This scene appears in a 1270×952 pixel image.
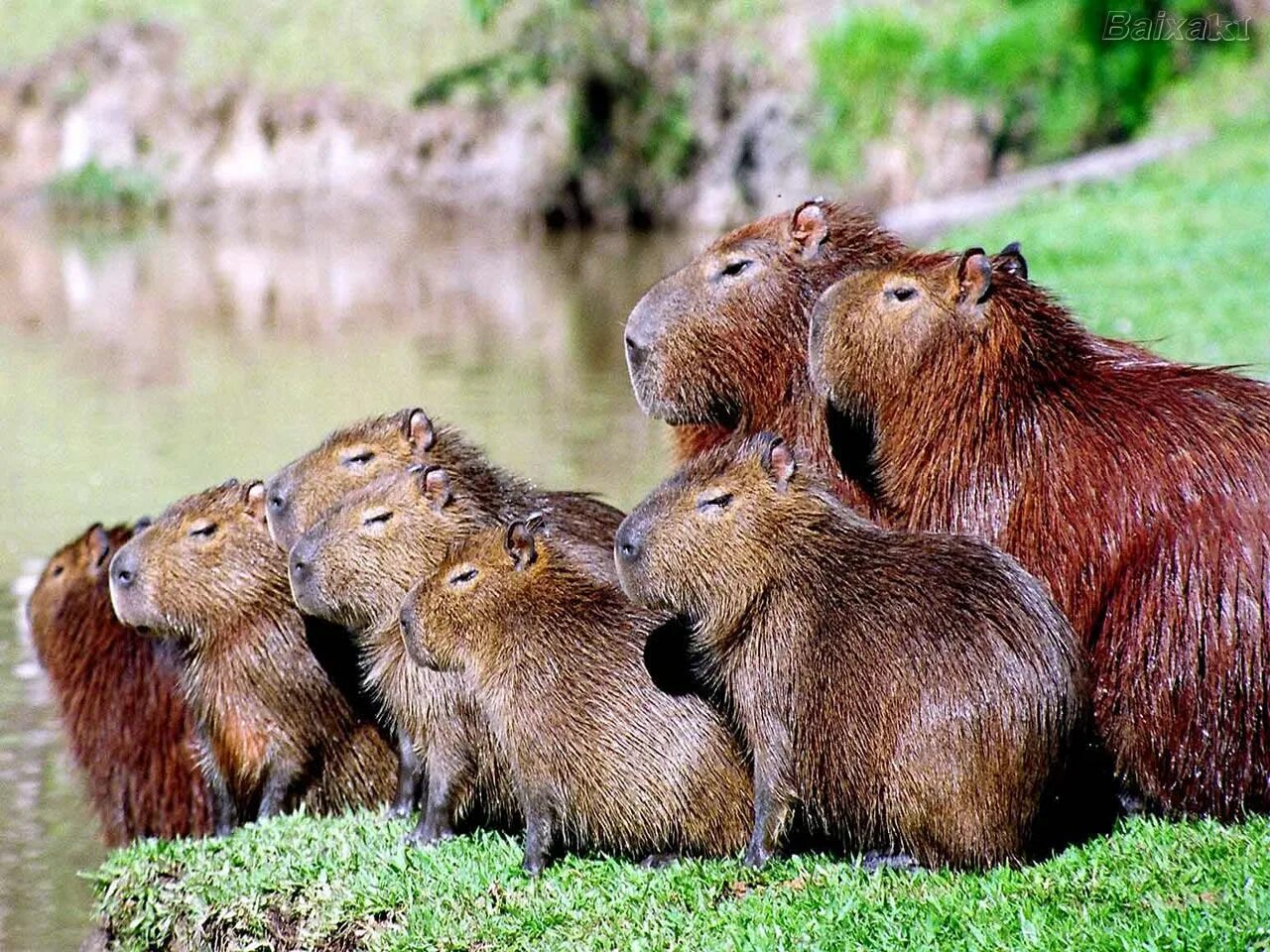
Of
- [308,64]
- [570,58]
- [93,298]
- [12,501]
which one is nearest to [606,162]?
[570,58]

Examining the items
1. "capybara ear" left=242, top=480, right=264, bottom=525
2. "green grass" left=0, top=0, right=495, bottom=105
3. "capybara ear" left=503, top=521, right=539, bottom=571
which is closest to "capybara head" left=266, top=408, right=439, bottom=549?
"capybara ear" left=242, top=480, right=264, bottom=525

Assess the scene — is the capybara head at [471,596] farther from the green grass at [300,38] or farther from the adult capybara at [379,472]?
the green grass at [300,38]

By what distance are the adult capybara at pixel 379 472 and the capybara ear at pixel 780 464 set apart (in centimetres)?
75

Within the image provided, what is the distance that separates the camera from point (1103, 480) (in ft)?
13.6

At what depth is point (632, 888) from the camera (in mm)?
3996

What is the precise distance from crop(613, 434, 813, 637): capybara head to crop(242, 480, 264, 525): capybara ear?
1.20 meters

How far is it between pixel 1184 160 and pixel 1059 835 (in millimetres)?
13279

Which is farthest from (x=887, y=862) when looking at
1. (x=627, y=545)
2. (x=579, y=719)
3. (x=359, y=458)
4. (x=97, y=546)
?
(x=97, y=546)

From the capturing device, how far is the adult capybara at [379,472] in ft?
15.4

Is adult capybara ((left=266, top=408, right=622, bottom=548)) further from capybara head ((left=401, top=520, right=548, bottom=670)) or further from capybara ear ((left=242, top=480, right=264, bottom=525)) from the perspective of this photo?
capybara head ((left=401, top=520, right=548, bottom=670))

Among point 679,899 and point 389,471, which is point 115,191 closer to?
point 389,471

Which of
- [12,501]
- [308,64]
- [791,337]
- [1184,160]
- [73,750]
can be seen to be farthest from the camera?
[308,64]

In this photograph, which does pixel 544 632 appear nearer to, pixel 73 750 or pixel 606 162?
pixel 73 750

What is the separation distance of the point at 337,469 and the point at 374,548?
0.34m
